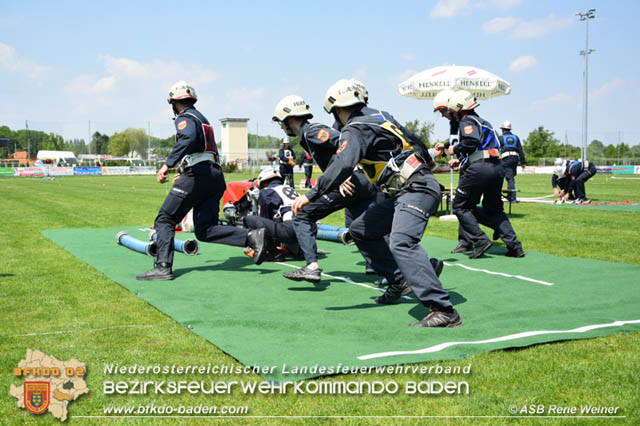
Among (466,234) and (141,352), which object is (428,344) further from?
(466,234)

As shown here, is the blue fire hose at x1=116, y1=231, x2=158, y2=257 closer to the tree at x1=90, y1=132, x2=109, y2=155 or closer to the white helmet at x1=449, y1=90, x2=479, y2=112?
the white helmet at x1=449, y1=90, x2=479, y2=112

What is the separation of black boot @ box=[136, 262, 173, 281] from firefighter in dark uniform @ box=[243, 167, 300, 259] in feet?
4.64

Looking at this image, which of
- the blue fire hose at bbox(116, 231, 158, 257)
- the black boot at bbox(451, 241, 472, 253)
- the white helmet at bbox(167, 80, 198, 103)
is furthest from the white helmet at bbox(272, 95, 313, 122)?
the black boot at bbox(451, 241, 472, 253)

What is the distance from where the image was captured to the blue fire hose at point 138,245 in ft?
25.3

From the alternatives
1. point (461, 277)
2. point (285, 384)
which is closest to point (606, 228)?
point (461, 277)

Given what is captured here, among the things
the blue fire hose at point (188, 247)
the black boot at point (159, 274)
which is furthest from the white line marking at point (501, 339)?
the blue fire hose at point (188, 247)

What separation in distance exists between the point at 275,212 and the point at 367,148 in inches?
131

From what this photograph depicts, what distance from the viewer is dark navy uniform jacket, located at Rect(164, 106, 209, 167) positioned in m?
6.39

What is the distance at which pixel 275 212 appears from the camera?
26.0 ft

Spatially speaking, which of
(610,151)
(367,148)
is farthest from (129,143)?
(367,148)

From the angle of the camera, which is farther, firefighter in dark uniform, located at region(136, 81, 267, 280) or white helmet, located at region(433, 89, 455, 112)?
white helmet, located at region(433, 89, 455, 112)

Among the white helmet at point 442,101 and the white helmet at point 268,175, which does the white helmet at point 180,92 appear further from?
the white helmet at point 442,101

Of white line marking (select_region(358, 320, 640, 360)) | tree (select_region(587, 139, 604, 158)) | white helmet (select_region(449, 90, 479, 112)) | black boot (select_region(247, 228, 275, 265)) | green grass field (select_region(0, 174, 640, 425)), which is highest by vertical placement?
tree (select_region(587, 139, 604, 158))

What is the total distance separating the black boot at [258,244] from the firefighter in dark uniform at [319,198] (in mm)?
693
